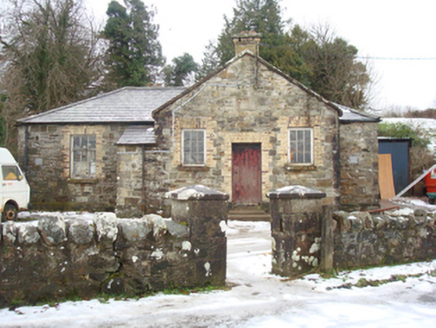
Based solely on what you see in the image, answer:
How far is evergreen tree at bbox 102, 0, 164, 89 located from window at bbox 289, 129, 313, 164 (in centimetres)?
1788

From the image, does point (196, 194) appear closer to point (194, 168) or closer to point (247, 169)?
point (194, 168)

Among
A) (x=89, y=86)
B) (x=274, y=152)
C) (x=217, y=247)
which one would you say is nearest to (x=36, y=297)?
(x=217, y=247)

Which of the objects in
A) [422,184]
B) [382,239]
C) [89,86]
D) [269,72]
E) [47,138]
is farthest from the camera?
[89,86]

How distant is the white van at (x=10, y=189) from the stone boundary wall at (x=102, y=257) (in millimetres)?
7702

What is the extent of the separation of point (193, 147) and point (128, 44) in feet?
61.8

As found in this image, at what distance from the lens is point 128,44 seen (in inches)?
1141

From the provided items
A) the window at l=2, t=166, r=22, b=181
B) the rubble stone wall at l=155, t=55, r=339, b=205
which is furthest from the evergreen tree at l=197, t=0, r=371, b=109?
the window at l=2, t=166, r=22, b=181

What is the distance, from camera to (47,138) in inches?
591

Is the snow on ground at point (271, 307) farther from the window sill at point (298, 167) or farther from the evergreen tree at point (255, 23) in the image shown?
the evergreen tree at point (255, 23)

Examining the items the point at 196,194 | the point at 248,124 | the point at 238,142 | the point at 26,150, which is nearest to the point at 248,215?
the point at 238,142

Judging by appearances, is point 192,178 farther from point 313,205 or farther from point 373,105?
point 373,105

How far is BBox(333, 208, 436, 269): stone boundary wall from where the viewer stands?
19.8ft

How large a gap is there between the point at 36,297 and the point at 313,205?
3.86 meters

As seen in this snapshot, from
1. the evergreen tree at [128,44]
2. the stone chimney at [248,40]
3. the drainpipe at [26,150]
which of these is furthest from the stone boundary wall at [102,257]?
the evergreen tree at [128,44]
